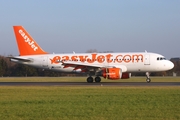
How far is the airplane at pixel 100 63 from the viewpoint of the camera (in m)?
41.4

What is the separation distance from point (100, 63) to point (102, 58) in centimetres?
63

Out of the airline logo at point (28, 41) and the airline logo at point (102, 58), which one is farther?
the airline logo at point (28, 41)

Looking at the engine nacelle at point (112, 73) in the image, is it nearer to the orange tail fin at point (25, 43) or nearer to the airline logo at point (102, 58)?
the airline logo at point (102, 58)

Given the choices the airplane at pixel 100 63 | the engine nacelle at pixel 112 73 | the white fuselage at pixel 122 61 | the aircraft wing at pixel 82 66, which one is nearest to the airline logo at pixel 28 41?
the airplane at pixel 100 63

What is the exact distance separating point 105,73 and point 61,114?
25.6 metres

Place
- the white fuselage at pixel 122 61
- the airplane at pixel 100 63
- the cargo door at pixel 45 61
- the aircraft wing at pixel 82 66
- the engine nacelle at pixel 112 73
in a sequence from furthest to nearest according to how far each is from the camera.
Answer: the cargo door at pixel 45 61 → the white fuselage at pixel 122 61 → the airplane at pixel 100 63 → the aircraft wing at pixel 82 66 → the engine nacelle at pixel 112 73

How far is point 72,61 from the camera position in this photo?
44219mm

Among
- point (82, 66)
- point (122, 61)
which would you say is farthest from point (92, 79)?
point (122, 61)

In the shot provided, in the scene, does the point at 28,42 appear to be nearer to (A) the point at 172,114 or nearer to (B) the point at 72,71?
(B) the point at 72,71

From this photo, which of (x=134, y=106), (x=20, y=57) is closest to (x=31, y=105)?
(x=134, y=106)

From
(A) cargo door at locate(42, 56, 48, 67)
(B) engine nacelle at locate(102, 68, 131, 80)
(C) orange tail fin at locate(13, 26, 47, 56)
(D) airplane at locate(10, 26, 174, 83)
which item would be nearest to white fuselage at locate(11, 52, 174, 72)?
(D) airplane at locate(10, 26, 174, 83)

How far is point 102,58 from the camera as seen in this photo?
42.7 metres

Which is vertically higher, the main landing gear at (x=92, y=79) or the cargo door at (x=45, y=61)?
the cargo door at (x=45, y=61)

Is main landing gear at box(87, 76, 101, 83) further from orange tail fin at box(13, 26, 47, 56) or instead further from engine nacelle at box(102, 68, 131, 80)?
orange tail fin at box(13, 26, 47, 56)
